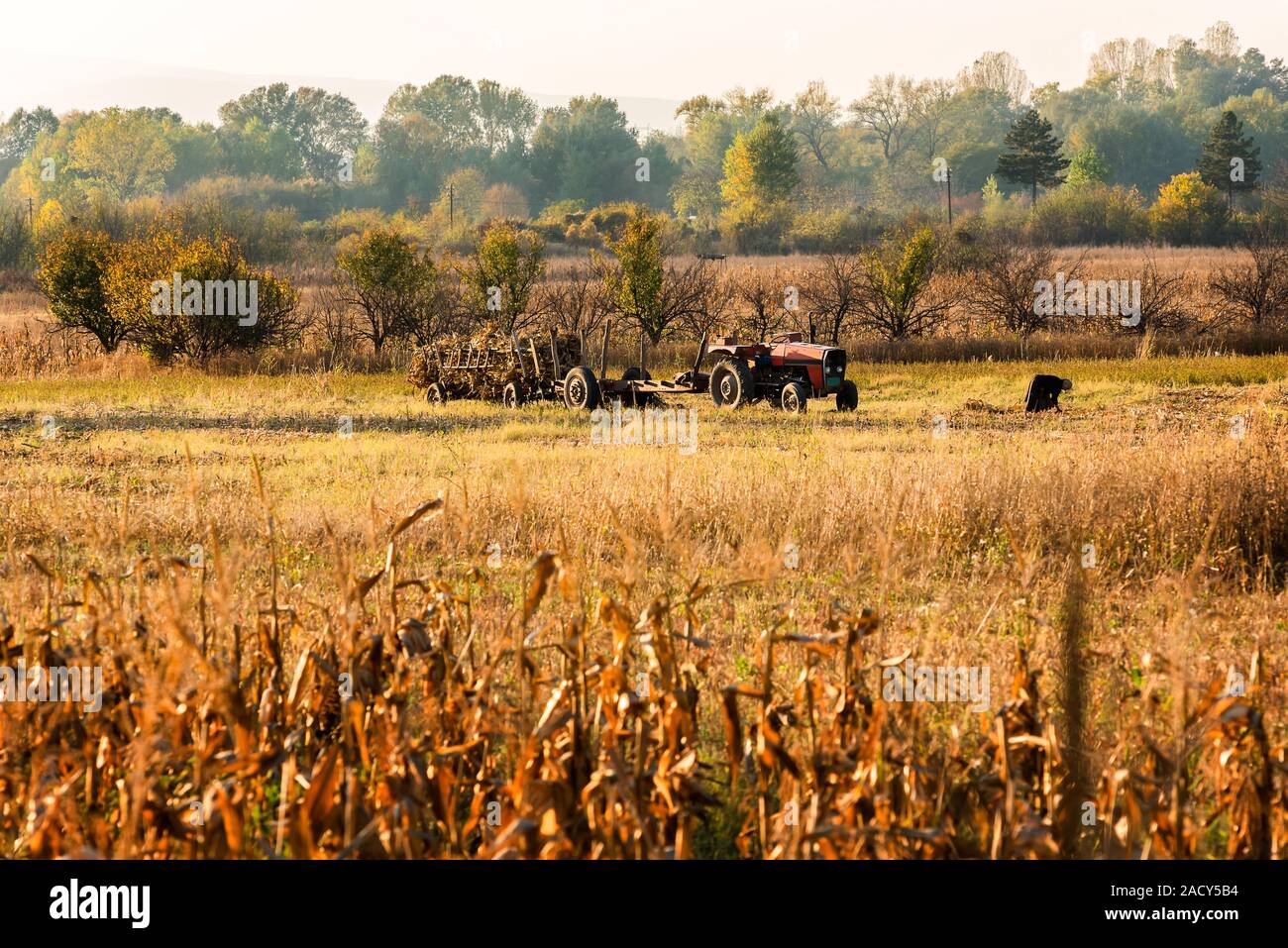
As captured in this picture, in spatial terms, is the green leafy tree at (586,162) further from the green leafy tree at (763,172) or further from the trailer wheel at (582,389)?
the trailer wheel at (582,389)

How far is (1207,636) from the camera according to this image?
6551 millimetres

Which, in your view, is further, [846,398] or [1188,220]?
[1188,220]

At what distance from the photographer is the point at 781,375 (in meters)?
19.4

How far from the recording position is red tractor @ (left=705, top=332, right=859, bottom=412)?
18.9m

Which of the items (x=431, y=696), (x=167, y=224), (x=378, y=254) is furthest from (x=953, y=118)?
(x=431, y=696)

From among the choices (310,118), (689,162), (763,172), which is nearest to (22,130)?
(310,118)

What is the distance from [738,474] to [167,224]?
3932 centimetres

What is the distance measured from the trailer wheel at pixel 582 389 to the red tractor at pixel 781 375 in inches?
75.5

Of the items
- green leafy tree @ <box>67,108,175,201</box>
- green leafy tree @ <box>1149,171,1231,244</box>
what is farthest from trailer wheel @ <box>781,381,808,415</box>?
green leafy tree @ <box>67,108,175,201</box>

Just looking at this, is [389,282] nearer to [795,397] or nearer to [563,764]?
[795,397]

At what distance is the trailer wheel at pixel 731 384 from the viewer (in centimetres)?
1890

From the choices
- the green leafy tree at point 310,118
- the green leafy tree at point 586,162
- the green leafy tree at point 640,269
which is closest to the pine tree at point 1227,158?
the green leafy tree at point 586,162

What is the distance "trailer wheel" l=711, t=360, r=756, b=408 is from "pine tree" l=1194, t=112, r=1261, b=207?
193ft

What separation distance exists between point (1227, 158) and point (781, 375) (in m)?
60.1
